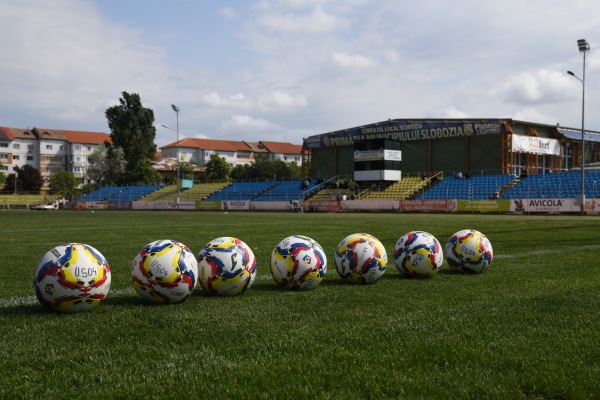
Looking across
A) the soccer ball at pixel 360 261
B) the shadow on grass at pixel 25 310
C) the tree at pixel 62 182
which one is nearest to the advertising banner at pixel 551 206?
the soccer ball at pixel 360 261

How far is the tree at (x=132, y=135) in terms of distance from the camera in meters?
99.5

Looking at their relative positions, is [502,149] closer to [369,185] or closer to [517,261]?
[369,185]

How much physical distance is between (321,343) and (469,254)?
5.39 m

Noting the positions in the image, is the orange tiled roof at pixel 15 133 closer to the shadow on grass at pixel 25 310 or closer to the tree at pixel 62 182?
the tree at pixel 62 182

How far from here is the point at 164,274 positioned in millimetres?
6922

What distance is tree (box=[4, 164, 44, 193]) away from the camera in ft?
371

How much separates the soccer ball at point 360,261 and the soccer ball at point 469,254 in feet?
6.03

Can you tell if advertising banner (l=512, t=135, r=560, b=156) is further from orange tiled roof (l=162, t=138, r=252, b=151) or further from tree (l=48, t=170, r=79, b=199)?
orange tiled roof (l=162, t=138, r=252, b=151)

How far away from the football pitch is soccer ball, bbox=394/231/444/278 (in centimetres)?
40

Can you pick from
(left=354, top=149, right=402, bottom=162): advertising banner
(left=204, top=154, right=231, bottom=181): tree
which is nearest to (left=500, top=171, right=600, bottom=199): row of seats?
(left=354, top=149, right=402, bottom=162): advertising banner

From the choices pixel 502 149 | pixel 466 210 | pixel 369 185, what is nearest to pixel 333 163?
pixel 369 185

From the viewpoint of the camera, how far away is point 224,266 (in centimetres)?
758

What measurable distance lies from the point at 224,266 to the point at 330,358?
3.23 metres

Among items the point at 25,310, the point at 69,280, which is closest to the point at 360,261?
the point at 69,280
